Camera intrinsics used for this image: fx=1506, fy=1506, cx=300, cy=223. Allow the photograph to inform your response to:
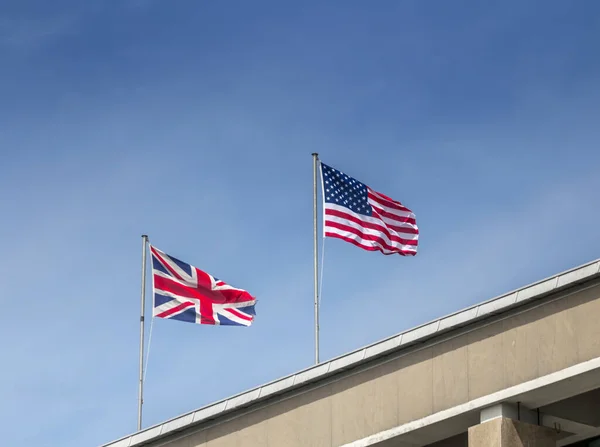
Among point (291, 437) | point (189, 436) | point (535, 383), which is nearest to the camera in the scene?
point (535, 383)

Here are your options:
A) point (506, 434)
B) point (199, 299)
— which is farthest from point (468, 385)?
point (199, 299)

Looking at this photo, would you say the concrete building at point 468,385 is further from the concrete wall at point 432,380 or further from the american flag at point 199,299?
the american flag at point 199,299

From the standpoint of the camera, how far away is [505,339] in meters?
31.3

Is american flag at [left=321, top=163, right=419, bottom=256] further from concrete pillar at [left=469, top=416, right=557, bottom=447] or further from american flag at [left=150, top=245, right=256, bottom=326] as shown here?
concrete pillar at [left=469, top=416, right=557, bottom=447]

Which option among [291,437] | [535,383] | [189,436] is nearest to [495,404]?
[535,383]

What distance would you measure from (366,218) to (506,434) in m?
9.83

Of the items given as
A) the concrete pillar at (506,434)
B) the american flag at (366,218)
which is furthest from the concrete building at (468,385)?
the american flag at (366,218)

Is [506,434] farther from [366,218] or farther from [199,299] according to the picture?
[199,299]

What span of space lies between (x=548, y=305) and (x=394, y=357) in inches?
160

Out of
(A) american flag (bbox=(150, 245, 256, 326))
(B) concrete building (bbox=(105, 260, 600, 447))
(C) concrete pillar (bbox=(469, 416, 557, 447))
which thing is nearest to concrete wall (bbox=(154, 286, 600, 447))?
(B) concrete building (bbox=(105, 260, 600, 447))

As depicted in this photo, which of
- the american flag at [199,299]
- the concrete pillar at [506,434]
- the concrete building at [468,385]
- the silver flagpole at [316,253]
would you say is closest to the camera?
the concrete building at [468,385]

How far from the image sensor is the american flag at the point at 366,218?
38.8 m

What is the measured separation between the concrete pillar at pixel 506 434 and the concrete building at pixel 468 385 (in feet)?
0.07

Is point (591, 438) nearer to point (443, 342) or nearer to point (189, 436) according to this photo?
point (443, 342)
